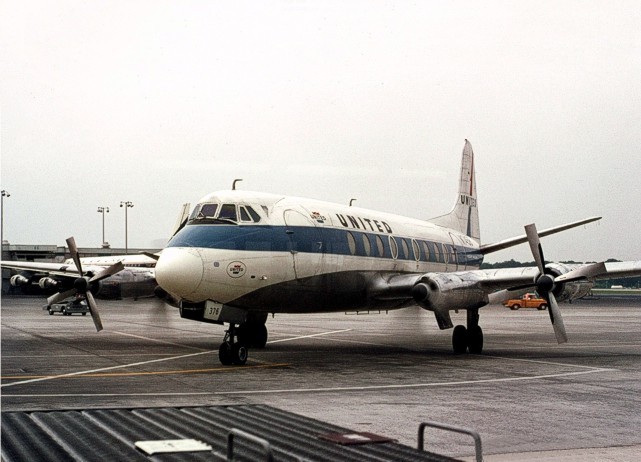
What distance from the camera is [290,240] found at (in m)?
20.8

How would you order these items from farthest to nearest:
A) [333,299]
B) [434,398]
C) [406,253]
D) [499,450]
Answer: [406,253] < [333,299] < [434,398] < [499,450]

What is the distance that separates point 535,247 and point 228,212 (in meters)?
8.86

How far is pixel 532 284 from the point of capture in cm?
2264

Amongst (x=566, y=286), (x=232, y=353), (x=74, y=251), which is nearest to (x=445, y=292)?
(x=566, y=286)

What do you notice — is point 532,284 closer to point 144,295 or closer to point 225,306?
point 225,306

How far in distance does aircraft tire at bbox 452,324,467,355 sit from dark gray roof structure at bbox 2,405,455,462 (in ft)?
60.6

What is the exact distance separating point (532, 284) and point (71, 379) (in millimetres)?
12785

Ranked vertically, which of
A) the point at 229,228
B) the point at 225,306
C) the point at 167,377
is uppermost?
the point at 229,228

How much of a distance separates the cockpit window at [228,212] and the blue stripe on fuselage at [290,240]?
321 mm

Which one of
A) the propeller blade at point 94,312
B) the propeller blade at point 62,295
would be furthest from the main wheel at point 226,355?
the propeller blade at point 62,295

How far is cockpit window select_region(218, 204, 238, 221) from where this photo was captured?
20188mm

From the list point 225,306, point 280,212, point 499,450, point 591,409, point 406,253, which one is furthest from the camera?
point 406,253

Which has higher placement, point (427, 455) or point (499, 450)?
point (427, 455)

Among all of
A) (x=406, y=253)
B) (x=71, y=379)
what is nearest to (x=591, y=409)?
(x=71, y=379)
